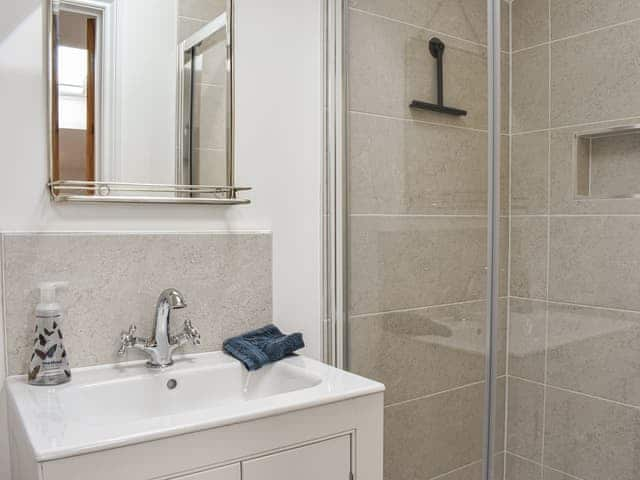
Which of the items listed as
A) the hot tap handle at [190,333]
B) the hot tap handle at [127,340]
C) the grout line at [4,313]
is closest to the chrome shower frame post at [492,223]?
the hot tap handle at [190,333]

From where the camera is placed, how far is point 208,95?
4.89 feet

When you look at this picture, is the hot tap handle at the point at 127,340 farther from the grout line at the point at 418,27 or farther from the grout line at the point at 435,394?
the grout line at the point at 418,27

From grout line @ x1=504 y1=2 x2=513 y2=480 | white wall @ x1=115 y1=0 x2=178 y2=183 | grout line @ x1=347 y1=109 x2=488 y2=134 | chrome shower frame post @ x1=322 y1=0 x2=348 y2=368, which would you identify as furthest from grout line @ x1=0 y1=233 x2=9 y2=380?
grout line @ x1=504 y1=2 x2=513 y2=480

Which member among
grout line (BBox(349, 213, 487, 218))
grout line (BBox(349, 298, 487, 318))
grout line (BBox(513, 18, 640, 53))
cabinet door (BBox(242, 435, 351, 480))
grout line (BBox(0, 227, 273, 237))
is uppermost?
grout line (BBox(513, 18, 640, 53))

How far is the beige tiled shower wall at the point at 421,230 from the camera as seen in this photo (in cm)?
134

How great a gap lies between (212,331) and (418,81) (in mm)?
827

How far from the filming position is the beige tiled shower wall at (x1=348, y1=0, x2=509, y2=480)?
1340 millimetres

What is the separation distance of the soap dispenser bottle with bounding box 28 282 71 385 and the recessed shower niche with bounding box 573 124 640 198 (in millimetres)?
1106

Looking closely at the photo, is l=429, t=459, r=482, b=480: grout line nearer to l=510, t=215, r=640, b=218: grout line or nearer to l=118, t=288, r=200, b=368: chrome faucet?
l=510, t=215, r=640, b=218: grout line

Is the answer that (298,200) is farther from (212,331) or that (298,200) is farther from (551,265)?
(551,265)

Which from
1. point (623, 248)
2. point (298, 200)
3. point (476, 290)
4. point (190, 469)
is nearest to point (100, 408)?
point (190, 469)

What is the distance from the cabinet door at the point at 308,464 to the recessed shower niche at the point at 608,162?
694 mm

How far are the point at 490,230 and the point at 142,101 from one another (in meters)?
0.87

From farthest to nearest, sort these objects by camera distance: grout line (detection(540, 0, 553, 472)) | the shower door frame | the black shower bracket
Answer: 1. the shower door frame
2. the black shower bracket
3. grout line (detection(540, 0, 553, 472))
